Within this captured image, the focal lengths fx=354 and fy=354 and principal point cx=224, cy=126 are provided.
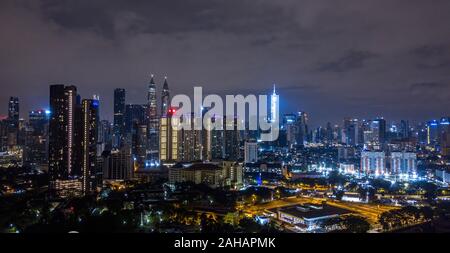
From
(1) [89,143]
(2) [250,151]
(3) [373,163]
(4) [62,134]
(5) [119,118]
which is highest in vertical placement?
(5) [119,118]

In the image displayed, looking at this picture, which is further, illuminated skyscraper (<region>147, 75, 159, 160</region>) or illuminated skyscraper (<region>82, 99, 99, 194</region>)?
illuminated skyscraper (<region>147, 75, 159, 160</region>)

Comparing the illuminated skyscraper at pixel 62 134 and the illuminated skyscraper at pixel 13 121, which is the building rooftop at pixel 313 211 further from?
the illuminated skyscraper at pixel 13 121

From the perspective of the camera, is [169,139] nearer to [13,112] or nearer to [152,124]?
[152,124]

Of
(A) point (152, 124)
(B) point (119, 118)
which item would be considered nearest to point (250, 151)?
(A) point (152, 124)

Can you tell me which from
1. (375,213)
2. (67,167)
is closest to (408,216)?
(375,213)

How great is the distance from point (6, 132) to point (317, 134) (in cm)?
1730

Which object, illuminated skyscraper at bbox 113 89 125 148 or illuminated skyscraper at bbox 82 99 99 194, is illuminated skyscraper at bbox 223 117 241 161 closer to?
illuminated skyscraper at bbox 113 89 125 148

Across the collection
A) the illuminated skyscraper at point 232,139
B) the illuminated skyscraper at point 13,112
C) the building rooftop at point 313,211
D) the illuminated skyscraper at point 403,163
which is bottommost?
the building rooftop at point 313,211

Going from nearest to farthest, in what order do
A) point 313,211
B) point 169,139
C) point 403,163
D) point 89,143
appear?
point 313,211
point 89,143
point 403,163
point 169,139

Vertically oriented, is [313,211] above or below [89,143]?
below

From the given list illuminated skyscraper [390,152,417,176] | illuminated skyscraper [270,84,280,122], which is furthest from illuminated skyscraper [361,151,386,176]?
illuminated skyscraper [270,84,280,122]

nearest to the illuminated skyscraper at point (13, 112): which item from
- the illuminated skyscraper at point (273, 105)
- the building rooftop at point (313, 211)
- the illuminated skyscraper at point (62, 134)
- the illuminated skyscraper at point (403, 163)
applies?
the illuminated skyscraper at point (62, 134)
